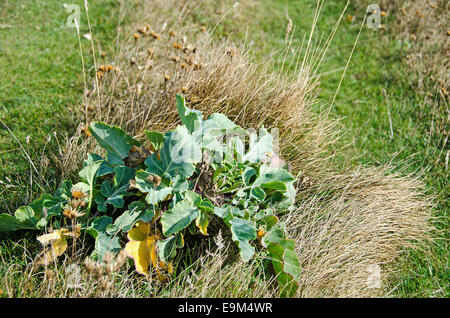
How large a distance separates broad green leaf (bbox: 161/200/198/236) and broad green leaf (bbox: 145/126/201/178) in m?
0.15

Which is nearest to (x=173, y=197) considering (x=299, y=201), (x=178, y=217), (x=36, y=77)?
(x=178, y=217)

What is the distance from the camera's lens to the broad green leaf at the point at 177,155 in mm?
1936

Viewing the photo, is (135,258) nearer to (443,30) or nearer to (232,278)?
(232,278)

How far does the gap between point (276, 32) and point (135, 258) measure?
3.61 meters

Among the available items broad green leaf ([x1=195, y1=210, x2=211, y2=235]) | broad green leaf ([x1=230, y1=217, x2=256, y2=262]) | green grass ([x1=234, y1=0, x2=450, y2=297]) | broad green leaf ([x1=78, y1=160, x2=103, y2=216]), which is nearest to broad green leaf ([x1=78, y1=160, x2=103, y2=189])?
broad green leaf ([x1=78, y1=160, x2=103, y2=216])

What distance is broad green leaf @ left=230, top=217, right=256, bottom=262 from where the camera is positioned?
1929 millimetres

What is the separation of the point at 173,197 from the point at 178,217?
113 mm

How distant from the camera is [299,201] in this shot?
254 centimetres

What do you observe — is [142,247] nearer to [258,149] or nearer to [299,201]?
[258,149]

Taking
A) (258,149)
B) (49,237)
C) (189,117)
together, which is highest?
(189,117)

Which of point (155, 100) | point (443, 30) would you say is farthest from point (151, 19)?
point (443, 30)

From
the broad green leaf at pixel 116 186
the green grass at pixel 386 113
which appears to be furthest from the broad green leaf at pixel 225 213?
the green grass at pixel 386 113

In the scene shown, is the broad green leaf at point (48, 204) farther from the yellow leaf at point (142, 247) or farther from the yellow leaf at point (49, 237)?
the yellow leaf at point (142, 247)

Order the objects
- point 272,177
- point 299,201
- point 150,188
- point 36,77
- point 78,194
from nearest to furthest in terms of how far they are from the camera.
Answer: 1. point 78,194
2. point 150,188
3. point 272,177
4. point 299,201
5. point 36,77
